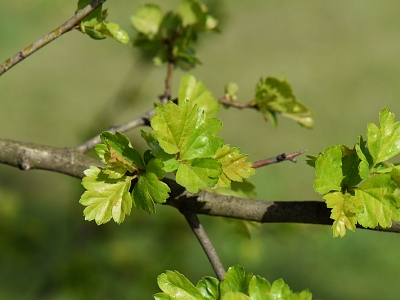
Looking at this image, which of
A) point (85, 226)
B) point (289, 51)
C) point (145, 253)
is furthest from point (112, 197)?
point (289, 51)

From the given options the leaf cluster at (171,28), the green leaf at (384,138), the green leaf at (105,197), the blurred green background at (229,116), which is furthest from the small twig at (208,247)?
the blurred green background at (229,116)

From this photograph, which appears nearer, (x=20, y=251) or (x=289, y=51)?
(x=20, y=251)

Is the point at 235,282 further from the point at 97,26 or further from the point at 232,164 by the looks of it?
the point at 97,26

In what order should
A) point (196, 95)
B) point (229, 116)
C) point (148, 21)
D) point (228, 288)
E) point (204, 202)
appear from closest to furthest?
point (228, 288)
point (204, 202)
point (196, 95)
point (148, 21)
point (229, 116)

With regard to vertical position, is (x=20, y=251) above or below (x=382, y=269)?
above

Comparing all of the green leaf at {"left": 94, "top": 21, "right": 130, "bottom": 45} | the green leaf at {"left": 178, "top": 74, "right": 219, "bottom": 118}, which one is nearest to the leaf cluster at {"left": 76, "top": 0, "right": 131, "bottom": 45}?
the green leaf at {"left": 94, "top": 21, "right": 130, "bottom": 45}

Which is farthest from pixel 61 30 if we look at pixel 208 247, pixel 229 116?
pixel 229 116

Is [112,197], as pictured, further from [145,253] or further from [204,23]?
[145,253]
